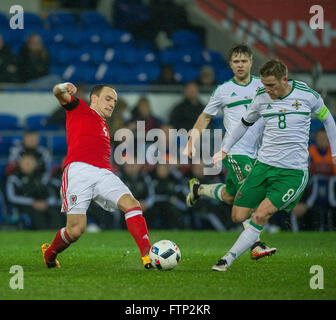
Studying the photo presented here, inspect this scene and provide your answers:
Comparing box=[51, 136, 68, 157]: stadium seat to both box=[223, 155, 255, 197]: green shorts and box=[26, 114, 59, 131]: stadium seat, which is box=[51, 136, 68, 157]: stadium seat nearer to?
box=[26, 114, 59, 131]: stadium seat

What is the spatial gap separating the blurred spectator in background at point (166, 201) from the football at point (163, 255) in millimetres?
6377

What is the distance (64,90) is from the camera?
300 inches

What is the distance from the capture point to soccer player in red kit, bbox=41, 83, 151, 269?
7730 mm

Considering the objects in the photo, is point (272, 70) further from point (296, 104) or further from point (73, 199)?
point (73, 199)

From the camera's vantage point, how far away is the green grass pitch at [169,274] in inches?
247

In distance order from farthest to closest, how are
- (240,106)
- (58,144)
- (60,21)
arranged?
1. (60,21)
2. (58,144)
3. (240,106)

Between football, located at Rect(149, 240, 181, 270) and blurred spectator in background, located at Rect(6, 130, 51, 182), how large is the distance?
21.4 feet

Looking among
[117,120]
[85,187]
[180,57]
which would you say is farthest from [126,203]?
[180,57]

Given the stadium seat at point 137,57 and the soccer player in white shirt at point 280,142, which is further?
the stadium seat at point 137,57

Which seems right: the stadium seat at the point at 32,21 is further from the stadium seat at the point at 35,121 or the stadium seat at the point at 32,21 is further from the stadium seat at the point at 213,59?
the stadium seat at the point at 213,59

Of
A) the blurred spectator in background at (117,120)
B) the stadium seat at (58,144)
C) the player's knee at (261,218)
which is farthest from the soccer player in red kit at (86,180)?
the stadium seat at (58,144)

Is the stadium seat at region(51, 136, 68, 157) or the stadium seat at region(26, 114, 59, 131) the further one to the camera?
the stadium seat at region(26, 114, 59, 131)

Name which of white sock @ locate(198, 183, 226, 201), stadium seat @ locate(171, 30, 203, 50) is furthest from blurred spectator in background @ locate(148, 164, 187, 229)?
stadium seat @ locate(171, 30, 203, 50)

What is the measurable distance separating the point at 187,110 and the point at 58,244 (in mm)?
7450
